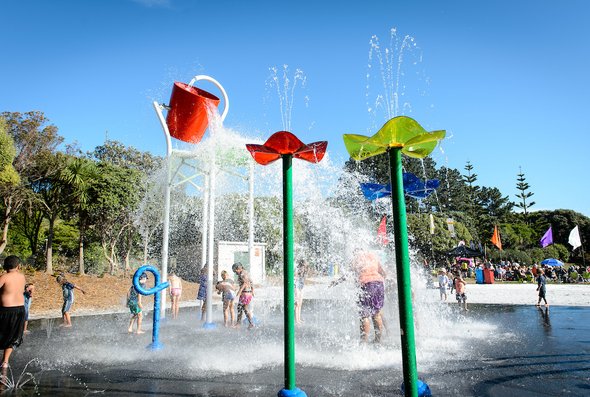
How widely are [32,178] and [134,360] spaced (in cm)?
2210

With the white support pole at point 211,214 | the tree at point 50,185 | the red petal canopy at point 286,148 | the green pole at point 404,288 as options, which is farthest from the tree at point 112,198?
the green pole at point 404,288

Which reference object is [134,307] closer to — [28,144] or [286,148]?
[286,148]

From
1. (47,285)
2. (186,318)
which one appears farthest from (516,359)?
(47,285)

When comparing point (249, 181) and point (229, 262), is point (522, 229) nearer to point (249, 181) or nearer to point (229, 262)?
point (229, 262)

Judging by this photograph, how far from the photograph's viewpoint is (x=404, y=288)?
10.4 feet

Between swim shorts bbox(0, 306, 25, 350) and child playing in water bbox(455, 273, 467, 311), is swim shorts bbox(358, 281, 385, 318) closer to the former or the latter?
swim shorts bbox(0, 306, 25, 350)

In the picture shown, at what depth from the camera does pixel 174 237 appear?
3238 centimetres

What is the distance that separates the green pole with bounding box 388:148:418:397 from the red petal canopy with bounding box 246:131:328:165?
898 millimetres

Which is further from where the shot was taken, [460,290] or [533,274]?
[533,274]

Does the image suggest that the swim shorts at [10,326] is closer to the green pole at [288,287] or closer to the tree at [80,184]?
the green pole at [288,287]

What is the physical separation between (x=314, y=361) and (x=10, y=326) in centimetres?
431

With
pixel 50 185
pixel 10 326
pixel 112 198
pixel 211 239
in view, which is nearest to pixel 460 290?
pixel 211 239

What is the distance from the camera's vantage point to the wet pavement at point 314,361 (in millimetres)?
4586

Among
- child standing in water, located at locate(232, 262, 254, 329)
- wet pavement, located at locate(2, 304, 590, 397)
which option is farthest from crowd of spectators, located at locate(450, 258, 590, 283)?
child standing in water, located at locate(232, 262, 254, 329)
